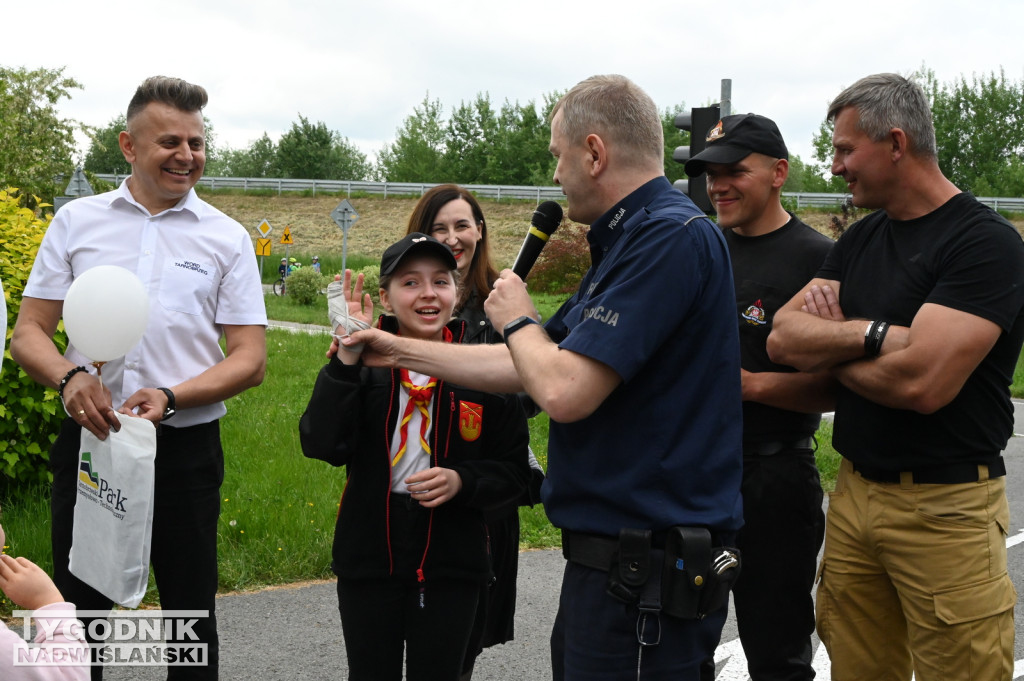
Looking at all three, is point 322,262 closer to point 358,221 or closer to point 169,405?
point 358,221

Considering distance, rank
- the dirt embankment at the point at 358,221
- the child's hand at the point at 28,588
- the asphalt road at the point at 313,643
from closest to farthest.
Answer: the child's hand at the point at 28,588, the asphalt road at the point at 313,643, the dirt embankment at the point at 358,221

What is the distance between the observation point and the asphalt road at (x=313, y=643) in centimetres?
449

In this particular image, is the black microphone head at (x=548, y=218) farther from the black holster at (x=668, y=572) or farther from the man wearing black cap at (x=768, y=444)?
the black holster at (x=668, y=572)

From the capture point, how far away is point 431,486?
3176mm

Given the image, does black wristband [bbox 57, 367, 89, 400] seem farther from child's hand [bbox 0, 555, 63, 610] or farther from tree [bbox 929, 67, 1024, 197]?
tree [bbox 929, 67, 1024, 197]

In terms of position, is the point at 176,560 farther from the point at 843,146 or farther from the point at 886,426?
the point at 843,146

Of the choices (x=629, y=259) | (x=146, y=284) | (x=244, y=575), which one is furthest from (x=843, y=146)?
(x=244, y=575)

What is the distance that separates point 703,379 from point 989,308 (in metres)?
1.09

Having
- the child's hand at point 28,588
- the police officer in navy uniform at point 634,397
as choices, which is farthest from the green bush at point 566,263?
the child's hand at point 28,588

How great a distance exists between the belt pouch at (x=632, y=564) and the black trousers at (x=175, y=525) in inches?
71.8

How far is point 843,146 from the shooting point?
10.5 ft

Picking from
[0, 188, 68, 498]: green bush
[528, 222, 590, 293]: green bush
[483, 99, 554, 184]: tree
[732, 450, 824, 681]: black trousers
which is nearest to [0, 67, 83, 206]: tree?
[528, 222, 590, 293]: green bush

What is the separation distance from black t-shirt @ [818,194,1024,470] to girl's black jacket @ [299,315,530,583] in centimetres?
127

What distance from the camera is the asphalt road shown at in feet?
14.7
